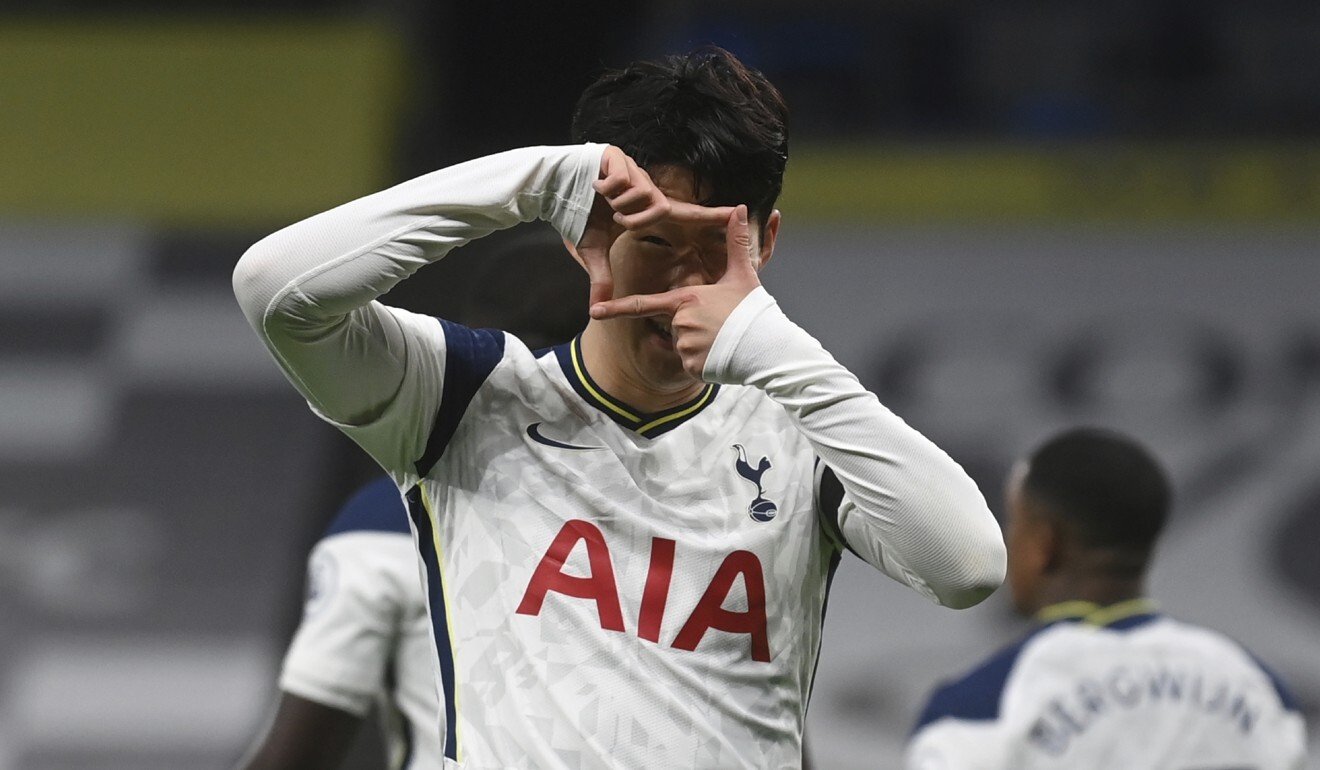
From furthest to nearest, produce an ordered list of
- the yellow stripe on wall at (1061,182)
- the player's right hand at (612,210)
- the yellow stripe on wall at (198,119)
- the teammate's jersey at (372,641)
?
1. the yellow stripe on wall at (198,119)
2. the yellow stripe on wall at (1061,182)
3. the teammate's jersey at (372,641)
4. the player's right hand at (612,210)

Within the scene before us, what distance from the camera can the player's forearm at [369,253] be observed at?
180 centimetres

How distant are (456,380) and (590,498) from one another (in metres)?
0.20

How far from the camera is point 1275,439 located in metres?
7.34

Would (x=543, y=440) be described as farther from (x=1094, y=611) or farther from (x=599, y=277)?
(x=1094, y=611)

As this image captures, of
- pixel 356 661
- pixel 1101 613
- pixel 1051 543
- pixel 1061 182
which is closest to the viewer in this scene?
pixel 356 661

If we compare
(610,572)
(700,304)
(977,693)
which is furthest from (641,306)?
(977,693)

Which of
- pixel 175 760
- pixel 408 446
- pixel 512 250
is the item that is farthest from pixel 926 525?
pixel 175 760

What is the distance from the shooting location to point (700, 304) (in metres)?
1.81

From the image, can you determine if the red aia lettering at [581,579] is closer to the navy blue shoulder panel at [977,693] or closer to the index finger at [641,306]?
the index finger at [641,306]

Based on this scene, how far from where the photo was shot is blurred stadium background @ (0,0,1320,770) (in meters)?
7.19

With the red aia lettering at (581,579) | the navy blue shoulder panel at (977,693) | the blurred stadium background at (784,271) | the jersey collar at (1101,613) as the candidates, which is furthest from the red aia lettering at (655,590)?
the blurred stadium background at (784,271)

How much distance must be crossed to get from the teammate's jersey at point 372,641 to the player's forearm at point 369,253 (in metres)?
0.84

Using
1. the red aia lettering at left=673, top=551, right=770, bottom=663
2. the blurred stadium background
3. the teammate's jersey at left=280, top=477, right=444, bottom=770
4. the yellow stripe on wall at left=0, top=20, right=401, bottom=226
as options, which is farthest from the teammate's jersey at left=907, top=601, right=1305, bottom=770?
the yellow stripe on wall at left=0, top=20, right=401, bottom=226

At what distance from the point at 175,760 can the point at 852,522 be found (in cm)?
581
